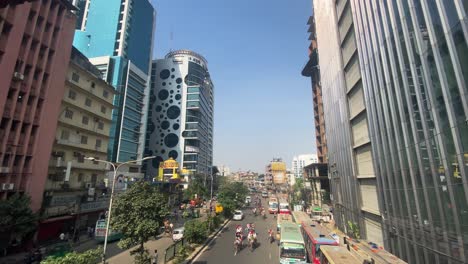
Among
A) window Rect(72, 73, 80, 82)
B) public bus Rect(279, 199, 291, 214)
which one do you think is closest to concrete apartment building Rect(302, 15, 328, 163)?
public bus Rect(279, 199, 291, 214)

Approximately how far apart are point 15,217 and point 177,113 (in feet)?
298

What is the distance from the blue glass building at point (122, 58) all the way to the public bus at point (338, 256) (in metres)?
68.2

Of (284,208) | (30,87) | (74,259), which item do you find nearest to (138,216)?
(74,259)

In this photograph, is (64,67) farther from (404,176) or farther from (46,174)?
(404,176)

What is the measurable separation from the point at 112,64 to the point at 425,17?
7674 centimetres

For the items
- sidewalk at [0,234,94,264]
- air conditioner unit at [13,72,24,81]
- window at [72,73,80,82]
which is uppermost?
window at [72,73,80,82]

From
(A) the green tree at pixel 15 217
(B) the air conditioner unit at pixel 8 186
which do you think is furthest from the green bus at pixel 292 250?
(B) the air conditioner unit at pixel 8 186

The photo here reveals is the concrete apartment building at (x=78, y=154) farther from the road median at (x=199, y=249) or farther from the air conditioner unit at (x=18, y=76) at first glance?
the road median at (x=199, y=249)

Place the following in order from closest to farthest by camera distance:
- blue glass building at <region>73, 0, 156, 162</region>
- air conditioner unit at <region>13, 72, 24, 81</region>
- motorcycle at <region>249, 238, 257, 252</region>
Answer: air conditioner unit at <region>13, 72, 24, 81</region> → motorcycle at <region>249, 238, 257, 252</region> → blue glass building at <region>73, 0, 156, 162</region>

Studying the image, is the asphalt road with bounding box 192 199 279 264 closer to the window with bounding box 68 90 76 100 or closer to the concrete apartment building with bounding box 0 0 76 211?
the concrete apartment building with bounding box 0 0 76 211

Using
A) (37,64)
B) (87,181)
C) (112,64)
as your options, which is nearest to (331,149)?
→ (87,181)

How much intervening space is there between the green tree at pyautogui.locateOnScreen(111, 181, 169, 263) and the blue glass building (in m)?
59.3

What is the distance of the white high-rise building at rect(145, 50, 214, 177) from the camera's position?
109 meters

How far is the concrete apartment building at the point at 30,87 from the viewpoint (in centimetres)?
2419
